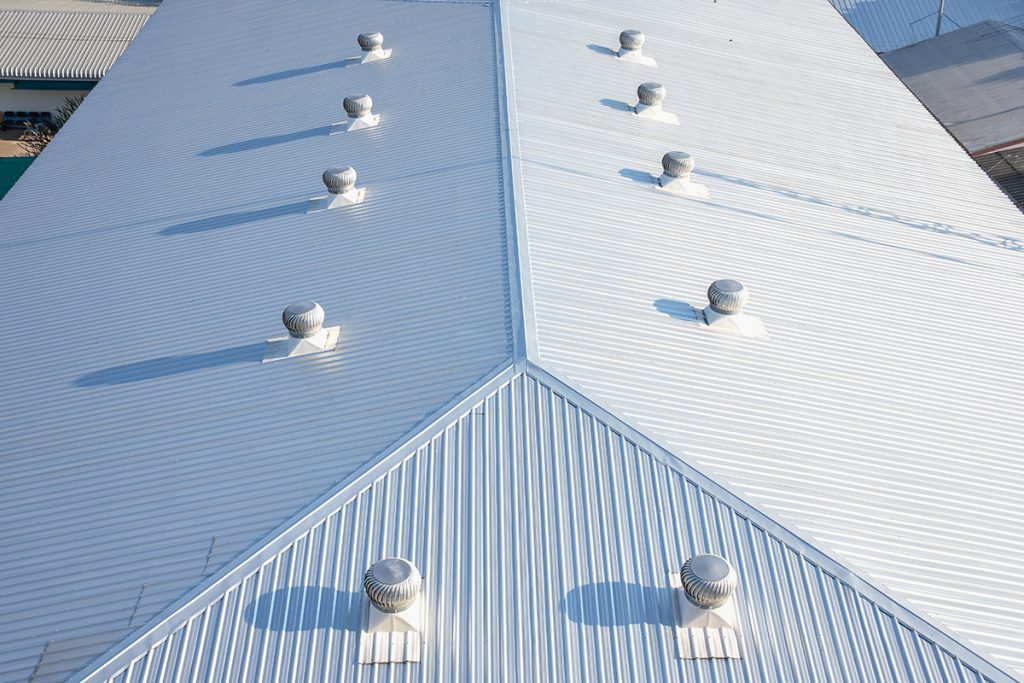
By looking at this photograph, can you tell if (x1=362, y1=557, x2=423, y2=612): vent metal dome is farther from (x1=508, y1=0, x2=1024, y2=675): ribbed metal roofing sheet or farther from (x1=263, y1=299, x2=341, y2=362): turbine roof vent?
(x1=263, y1=299, x2=341, y2=362): turbine roof vent

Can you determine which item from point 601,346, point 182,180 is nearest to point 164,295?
point 182,180

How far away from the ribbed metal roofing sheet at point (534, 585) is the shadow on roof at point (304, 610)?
0.01 metres

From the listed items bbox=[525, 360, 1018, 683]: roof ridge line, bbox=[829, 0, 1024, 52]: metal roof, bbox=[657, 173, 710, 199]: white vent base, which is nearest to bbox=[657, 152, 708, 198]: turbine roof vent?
bbox=[657, 173, 710, 199]: white vent base

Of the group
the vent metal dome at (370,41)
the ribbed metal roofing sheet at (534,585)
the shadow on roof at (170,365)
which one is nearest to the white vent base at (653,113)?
the vent metal dome at (370,41)

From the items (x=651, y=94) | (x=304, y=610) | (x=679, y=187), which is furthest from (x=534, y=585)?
(x=651, y=94)

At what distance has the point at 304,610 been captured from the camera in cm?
918

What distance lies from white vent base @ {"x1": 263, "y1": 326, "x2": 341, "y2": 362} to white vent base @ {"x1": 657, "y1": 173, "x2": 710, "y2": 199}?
6114mm

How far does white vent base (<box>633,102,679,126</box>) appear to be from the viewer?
18781 millimetres

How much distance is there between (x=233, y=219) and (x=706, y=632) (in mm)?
10470

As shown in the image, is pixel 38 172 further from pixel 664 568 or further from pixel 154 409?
pixel 664 568

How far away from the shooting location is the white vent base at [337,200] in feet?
51.5

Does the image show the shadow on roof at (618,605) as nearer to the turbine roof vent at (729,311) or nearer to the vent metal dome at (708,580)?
the vent metal dome at (708,580)

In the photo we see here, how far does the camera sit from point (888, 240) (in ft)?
53.3

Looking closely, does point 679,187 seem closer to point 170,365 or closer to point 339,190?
point 339,190
